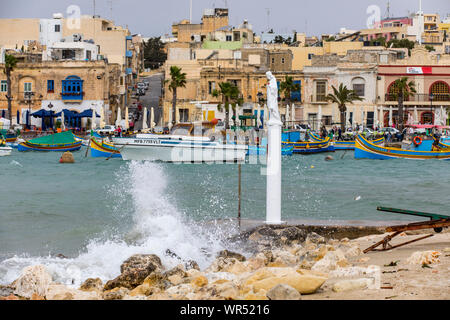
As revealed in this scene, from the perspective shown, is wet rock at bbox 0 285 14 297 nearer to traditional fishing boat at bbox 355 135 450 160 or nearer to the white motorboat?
the white motorboat

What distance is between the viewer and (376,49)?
66.1m

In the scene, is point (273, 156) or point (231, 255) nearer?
point (231, 255)

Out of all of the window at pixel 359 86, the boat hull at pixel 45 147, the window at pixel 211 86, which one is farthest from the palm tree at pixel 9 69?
the window at pixel 359 86

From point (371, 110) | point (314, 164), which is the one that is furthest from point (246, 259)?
point (371, 110)

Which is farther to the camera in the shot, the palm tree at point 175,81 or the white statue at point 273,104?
the palm tree at point 175,81

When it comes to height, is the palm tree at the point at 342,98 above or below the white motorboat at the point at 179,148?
above

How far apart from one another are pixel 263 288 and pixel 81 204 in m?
14.7

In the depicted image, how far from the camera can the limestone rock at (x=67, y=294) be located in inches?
364

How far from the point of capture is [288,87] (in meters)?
60.7

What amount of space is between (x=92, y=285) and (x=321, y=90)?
5395 centimetres

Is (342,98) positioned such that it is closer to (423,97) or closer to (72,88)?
(423,97)

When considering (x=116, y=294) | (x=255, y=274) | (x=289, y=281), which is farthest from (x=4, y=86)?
(x=289, y=281)

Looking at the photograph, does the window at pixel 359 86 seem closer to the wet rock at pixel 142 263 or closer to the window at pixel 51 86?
the window at pixel 51 86

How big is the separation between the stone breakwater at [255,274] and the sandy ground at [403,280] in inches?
3.9
